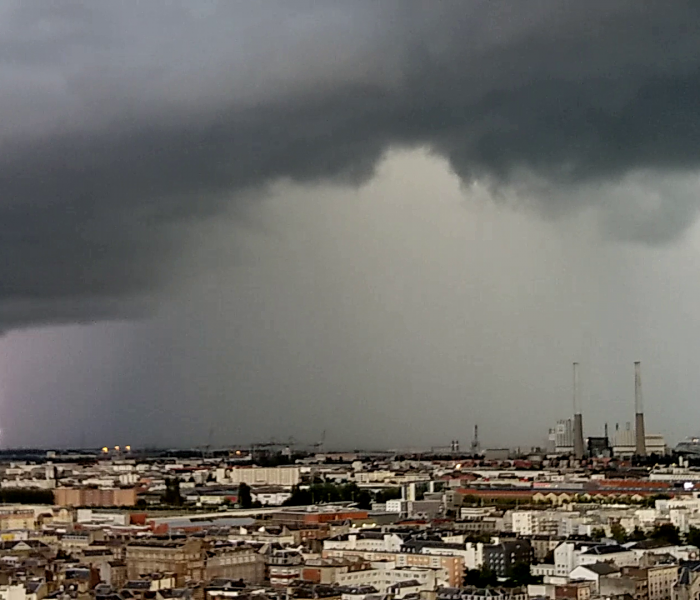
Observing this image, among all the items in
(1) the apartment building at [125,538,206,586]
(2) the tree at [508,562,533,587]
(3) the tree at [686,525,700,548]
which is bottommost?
(2) the tree at [508,562,533,587]

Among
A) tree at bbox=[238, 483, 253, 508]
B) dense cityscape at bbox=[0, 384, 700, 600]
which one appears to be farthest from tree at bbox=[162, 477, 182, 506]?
tree at bbox=[238, 483, 253, 508]

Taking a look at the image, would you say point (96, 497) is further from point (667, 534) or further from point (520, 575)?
point (520, 575)

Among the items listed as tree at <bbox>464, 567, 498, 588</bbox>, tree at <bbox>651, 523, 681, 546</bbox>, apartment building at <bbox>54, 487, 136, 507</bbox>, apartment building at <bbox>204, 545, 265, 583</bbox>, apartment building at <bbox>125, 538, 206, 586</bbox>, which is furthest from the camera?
apartment building at <bbox>54, 487, 136, 507</bbox>

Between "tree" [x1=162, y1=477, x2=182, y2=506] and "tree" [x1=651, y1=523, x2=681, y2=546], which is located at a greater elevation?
"tree" [x1=162, y1=477, x2=182, y2=506]

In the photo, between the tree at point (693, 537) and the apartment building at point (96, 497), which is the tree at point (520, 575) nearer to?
the tree at point (693, 537)

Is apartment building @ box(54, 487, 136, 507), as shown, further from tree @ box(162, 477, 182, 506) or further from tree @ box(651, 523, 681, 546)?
tree @ box(651, 523, 681, 546)

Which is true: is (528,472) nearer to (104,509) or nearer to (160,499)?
(160,499)

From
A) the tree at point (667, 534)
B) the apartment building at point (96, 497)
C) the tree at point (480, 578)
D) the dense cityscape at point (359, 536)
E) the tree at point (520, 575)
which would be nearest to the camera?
the dense cityscape at point (359, 536)

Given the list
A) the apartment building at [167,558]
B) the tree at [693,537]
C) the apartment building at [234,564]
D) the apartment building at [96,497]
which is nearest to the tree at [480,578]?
the apartment building at [234,564]

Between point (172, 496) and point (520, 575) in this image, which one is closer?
point (520, 575)

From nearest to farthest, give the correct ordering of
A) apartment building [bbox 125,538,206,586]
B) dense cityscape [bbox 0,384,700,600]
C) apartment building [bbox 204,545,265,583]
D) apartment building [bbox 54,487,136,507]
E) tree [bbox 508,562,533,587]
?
dense cityscape [bbox 0,384,700,600]
tree [bbox 508,562,533,587]
apartment building [bbox 204,545,265,583]
apartment building [bbox 125,538,206,586]
apartment building [bbox 54,487,136,507]

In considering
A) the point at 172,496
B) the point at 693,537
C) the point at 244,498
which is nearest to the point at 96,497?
the point at 172,496
